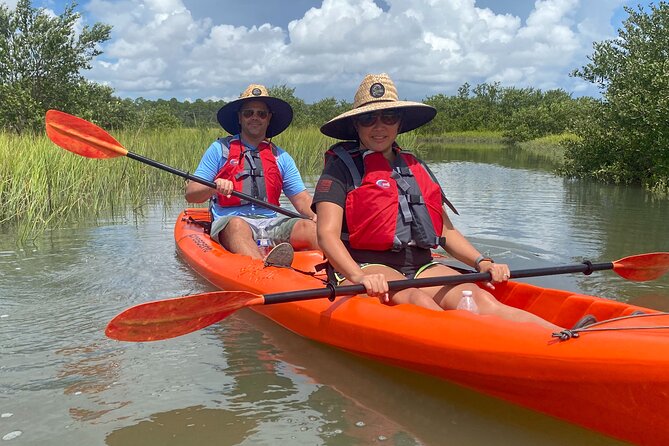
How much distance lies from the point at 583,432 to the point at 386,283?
94 cm

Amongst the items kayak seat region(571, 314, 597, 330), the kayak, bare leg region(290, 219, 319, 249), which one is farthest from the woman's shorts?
bare leg region(290, 219, 319, 249)

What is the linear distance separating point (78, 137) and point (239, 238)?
4.94ft

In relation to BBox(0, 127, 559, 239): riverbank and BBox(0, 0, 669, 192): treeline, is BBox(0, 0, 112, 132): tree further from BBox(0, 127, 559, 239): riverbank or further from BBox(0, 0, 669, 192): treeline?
BBox(0, 127, 559, 239): riverbank

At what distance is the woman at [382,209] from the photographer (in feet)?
9.29

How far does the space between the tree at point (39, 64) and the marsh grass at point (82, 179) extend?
183 inches

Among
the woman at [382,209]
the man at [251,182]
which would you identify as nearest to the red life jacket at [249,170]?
the man at [251,182]

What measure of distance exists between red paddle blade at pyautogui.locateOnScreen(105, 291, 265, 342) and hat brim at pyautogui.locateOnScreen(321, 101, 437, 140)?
947 millimetres

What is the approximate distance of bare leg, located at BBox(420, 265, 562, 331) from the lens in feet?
8.20

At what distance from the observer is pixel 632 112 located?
10102 millimetres

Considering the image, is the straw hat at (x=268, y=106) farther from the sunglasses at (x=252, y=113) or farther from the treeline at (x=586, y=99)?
the treeline at (x=586, y=99)

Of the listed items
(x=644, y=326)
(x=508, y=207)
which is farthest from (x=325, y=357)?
(x=508, y=207)

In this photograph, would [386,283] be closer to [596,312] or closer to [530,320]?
[530,320]

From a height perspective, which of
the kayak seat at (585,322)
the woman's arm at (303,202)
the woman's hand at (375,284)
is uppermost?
the woman's arm at (303,202)

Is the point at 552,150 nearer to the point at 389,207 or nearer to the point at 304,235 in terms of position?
the point at 304,235
